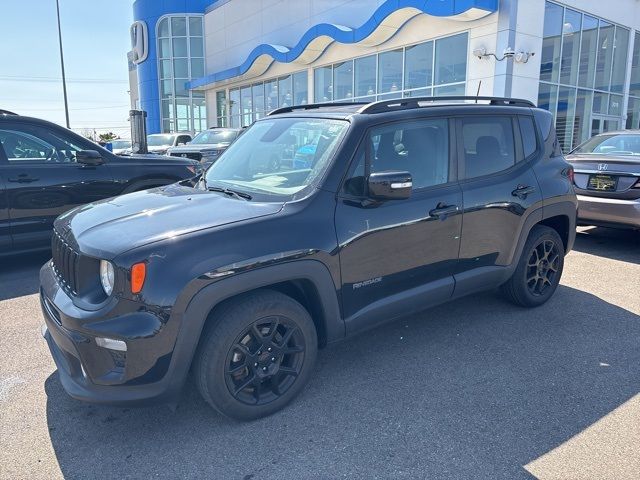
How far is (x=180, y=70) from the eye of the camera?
31.0 metres

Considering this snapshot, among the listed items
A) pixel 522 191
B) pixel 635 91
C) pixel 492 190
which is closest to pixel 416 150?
pixel 492 190

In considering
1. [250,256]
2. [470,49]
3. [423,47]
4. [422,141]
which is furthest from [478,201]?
[423,47]

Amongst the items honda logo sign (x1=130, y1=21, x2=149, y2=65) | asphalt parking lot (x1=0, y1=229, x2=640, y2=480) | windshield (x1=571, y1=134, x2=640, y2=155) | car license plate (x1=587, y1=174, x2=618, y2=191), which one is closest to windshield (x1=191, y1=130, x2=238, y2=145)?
windshield (x1=571, y1=134, x2=640, y2=155)

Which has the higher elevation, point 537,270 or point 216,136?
point 216,136

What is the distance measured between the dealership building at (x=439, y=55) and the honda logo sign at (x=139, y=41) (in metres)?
7.47

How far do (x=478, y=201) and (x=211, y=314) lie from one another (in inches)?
85.8

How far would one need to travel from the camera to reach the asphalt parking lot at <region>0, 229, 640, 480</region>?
8.14 feet

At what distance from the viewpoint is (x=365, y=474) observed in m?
2.42

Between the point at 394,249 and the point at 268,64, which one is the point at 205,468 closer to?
the point at 394,249

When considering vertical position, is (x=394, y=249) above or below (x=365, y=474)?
above

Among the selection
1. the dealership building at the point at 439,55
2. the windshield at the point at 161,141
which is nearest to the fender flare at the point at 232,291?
the dealership building at the point at 439,55

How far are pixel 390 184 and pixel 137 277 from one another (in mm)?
1483

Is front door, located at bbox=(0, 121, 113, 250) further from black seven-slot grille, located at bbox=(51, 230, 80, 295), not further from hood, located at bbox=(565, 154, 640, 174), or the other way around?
hood, located at bbox=(565, 154, 640, 174)

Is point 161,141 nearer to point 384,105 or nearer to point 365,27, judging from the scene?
point 365,27
